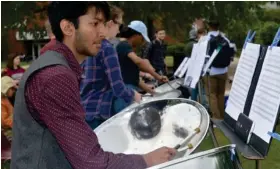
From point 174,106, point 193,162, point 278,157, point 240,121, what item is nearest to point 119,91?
point 174,106

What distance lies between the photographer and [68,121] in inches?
33.9

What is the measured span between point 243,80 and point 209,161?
0.51 m

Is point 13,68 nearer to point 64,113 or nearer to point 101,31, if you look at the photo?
point 101,31

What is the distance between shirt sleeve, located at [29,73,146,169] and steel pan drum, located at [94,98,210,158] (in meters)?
0.63

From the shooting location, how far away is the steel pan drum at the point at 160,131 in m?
1.53

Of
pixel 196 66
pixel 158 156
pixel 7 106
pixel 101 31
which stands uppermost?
pixel 101 31

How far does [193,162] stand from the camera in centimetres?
98

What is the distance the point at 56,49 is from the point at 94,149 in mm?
224

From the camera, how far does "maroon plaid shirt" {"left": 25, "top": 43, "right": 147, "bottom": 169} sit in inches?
33.6

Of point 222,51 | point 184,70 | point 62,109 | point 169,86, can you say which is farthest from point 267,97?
point 222,51

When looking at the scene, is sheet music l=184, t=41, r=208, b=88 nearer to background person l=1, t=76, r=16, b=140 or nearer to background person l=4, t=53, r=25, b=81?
background person l=1, t=76, r=16, b=140

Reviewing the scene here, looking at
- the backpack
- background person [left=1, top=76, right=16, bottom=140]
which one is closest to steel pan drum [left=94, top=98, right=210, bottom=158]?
background person [left=1, top=76, right=16, bottom=140]

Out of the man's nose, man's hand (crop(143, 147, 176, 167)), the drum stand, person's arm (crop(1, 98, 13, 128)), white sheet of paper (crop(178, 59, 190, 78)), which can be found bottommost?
person's arm (crop(1, 98, 13, 128))

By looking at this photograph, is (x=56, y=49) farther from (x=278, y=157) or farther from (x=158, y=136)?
(x=278, y=157)
